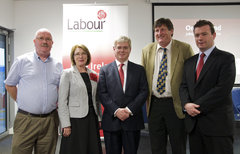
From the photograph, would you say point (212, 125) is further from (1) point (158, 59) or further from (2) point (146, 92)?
(1) point (158, 59)

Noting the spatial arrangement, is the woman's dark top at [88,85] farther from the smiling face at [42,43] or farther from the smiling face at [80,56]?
the smiling face at [42,43]

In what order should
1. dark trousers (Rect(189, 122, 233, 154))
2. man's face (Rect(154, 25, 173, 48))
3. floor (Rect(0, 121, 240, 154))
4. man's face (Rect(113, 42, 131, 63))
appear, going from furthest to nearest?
1. floor (Rect(0, 121, 240, 154))
2. man's face (Rect(154, 25, 173, 48))
3. man's face (Rect(113, 42, 131, 63))
4. dark trousers (Rect(189, 122, 233, 154))

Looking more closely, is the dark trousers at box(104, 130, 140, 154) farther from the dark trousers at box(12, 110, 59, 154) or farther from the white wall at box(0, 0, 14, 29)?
the white wall at box(0, 0, 14, 29)

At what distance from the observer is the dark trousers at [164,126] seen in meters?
2.48

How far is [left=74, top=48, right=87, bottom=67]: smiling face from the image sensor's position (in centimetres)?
241

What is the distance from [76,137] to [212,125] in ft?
4.56

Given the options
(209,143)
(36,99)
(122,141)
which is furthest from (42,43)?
(209,143)

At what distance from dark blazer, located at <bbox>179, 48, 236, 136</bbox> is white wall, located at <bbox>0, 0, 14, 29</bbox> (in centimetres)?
452

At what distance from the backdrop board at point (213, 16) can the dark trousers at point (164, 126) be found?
11.1ft

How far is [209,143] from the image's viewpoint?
2.14m

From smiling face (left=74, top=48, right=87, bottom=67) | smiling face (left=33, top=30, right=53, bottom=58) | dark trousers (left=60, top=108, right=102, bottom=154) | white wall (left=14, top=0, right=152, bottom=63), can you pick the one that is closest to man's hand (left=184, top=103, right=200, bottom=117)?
dark trousers (left=60, top=108, right=102, bottom=154)

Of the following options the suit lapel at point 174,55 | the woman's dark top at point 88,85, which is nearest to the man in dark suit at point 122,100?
the woman's dark top at point 88,85

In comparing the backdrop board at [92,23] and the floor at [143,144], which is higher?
the backdrop board at [92,23]

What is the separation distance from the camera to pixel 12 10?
5340 mm
